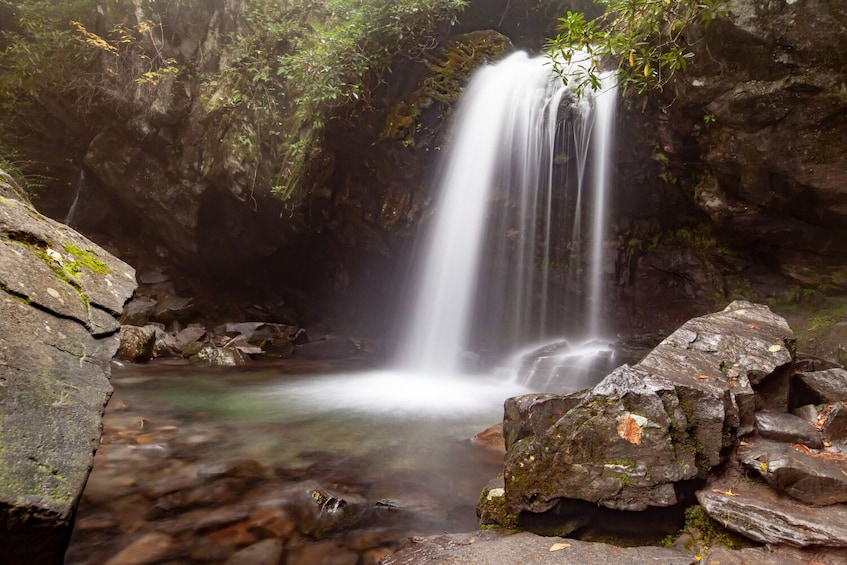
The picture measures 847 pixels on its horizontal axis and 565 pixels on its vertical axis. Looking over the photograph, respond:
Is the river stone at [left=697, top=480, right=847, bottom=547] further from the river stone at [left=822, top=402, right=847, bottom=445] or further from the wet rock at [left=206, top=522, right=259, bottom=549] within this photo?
the wet rock at [left=206, top=522, right=259, bottom=549]

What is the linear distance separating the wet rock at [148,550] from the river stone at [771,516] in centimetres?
332

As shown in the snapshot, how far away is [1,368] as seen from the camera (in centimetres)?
192

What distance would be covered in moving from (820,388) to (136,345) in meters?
10.5

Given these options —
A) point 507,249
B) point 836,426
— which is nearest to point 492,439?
point 836,426

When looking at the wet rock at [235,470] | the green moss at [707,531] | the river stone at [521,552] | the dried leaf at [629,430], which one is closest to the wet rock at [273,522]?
the wet rock at [235,470]

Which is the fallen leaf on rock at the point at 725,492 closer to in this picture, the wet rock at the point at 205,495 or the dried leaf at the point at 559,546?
the dried leaf at the point at 559,546

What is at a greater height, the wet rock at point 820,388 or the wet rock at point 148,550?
the wet rock at point 820,388

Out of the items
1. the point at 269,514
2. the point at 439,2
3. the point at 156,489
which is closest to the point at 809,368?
the point at 269,514

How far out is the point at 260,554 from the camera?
3033 millimetres

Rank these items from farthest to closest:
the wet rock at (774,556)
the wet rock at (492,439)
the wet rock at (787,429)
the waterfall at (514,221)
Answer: the waterfall at (514,221) → the wet rock at (492,439) → the wet rock at (787,429) → the wet rock at (774,556)

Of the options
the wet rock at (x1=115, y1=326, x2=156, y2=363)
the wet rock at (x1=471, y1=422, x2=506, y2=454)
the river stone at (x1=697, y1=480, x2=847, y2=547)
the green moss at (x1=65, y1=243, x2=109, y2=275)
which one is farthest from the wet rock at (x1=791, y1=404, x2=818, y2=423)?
the wet rock at (x1=115, y1=326, x2=156, y2=363)

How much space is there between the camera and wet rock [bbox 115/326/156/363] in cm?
908

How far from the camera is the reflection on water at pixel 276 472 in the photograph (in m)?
3.20

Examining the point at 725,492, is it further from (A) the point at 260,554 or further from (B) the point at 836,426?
(A) the point at 260,554
